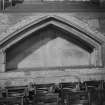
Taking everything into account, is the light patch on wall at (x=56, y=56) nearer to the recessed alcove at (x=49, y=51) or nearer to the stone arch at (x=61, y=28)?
the recessed alcove at (x=49, y=51)

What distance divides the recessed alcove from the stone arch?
0.59 feet

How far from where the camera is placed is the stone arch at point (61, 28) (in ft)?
19.7

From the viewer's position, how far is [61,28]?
6.32m

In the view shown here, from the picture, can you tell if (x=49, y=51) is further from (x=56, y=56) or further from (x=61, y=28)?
(x=61, y=28)

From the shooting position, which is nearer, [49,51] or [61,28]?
[61,28]

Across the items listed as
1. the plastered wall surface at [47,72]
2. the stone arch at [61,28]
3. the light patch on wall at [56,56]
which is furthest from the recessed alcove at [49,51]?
the plastered wall surface at [47,72]

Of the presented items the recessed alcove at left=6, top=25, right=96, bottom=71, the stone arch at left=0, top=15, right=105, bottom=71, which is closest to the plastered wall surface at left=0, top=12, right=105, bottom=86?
the stone arch at left=0, top=15, right=105, bottom=71

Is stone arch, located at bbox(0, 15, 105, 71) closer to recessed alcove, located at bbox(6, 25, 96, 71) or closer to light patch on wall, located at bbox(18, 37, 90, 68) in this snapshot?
recessed alcove, located at bbox(6, 25, 96, 71)

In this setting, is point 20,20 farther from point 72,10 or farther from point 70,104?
point 70,104

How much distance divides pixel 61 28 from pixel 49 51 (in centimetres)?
85

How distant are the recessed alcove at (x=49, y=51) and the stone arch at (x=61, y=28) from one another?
0.59 feet

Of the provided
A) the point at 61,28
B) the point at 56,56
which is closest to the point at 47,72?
the point at 56,56

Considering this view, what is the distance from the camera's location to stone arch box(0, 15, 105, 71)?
600 centimetres

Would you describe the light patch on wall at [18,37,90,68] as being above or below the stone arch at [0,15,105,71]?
below
